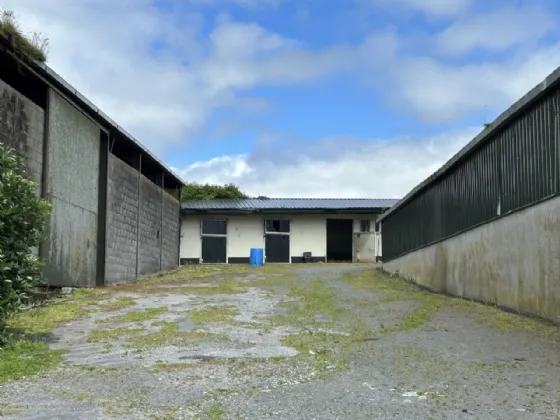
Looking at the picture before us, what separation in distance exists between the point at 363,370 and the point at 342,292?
7.86 m

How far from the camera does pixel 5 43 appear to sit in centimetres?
1010

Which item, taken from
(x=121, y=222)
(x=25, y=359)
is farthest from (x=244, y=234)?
(x=25, y=359)

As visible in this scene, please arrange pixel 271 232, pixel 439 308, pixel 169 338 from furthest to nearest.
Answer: pixel 271 232, pixel 439 308, pixel 169 338

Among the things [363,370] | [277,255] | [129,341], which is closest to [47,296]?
[129,341]

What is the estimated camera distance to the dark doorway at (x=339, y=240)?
30344 millimetres

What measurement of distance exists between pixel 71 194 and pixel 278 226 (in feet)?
49.1

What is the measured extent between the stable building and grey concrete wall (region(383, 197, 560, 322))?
13541 mm

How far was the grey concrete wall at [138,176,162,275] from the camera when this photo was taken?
18.9 metres

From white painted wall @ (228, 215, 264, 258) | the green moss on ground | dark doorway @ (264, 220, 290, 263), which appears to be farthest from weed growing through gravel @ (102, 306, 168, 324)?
dark doorway @ (264, 220, 290, 263)

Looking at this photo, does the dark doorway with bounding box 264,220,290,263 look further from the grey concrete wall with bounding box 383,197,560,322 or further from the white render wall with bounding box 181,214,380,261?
the grey concrete wall with bounding box 383,197,560,322

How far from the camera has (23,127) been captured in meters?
10.9

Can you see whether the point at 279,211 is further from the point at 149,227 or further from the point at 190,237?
the point at 149,227

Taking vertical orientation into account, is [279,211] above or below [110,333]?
above

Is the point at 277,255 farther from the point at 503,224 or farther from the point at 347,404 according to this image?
the point at 347,404
